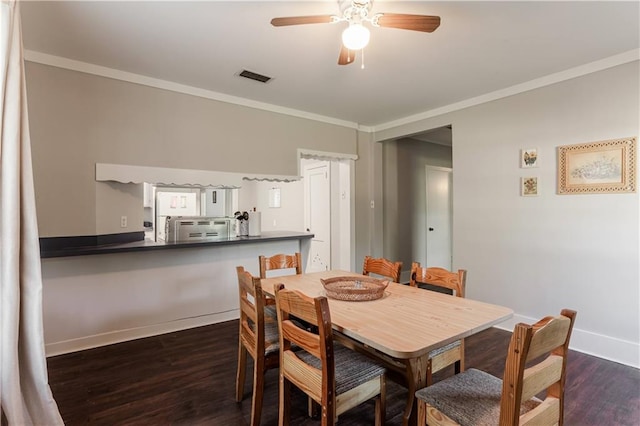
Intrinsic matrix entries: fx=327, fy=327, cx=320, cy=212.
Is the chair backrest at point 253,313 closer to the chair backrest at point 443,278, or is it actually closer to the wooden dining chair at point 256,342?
the wooden dining chair at point 256,342

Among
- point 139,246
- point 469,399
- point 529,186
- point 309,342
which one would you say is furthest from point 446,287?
point 139,246

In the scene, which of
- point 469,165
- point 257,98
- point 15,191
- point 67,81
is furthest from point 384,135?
point 15,191

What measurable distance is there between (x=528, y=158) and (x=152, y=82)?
367 centimetres

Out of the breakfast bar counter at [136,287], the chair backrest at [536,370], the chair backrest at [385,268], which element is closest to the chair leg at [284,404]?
the chair backrest at [536,370]

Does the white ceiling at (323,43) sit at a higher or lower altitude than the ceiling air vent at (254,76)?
lower

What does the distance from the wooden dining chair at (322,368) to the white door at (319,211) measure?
373cm

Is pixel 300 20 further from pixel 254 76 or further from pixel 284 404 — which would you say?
pixel 284 404

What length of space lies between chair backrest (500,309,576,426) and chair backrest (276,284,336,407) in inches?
24.5

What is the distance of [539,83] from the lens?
3.06 metres

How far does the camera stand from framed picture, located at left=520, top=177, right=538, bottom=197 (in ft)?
10.2

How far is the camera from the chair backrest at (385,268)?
238 cm

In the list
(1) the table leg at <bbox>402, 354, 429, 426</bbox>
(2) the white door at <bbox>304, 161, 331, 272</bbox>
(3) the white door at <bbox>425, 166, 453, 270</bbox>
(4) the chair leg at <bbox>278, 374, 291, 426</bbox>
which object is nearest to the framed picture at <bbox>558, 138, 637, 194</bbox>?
(1) the table leg at <bbox>402, 354, 429, 426</bbox>

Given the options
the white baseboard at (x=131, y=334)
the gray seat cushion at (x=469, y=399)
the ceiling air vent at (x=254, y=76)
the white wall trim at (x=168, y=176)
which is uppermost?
the ceiling air vent at (x=254, y=76)

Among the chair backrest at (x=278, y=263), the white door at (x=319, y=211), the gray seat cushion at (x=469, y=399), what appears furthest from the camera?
the white door at (x=319, y=211)
